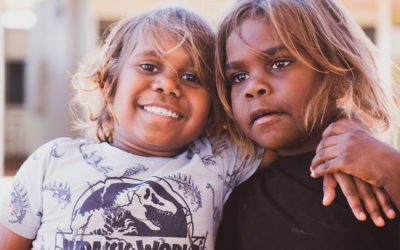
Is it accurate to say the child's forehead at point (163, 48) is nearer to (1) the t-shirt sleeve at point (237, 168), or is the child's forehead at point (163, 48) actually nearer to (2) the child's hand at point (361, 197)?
(1) the t-shirt sleeve at point (237, 168)

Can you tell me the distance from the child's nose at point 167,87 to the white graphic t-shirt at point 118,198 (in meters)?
0.17

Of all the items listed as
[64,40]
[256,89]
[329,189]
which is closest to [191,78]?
[256,89]

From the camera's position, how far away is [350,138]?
2.85ft

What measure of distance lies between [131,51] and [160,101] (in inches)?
7.0

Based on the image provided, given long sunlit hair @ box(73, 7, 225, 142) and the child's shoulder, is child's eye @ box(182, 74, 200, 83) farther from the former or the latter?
the child's shoulder

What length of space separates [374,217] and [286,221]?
181 mm

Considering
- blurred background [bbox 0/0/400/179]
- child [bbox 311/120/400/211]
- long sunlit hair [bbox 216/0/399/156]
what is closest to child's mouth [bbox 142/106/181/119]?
long sunlit hair [bbox 216/0/399/156]

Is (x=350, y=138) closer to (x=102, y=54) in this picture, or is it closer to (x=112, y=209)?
(x=112, y=209)

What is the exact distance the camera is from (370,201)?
830 mm

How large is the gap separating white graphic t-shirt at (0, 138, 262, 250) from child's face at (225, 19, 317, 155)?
5.1 inches

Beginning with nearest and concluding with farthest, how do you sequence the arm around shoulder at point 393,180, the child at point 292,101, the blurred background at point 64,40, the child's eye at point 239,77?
the arm around shoulder at point 393,180 < the child at point 292,101 < the child's eye at point 239,77 < the blurred background at point 64,40

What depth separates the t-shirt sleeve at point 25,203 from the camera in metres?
1.01

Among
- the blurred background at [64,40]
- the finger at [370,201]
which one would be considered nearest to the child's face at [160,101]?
the finger at [370,201]

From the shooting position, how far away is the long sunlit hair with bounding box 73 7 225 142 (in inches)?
43.9
